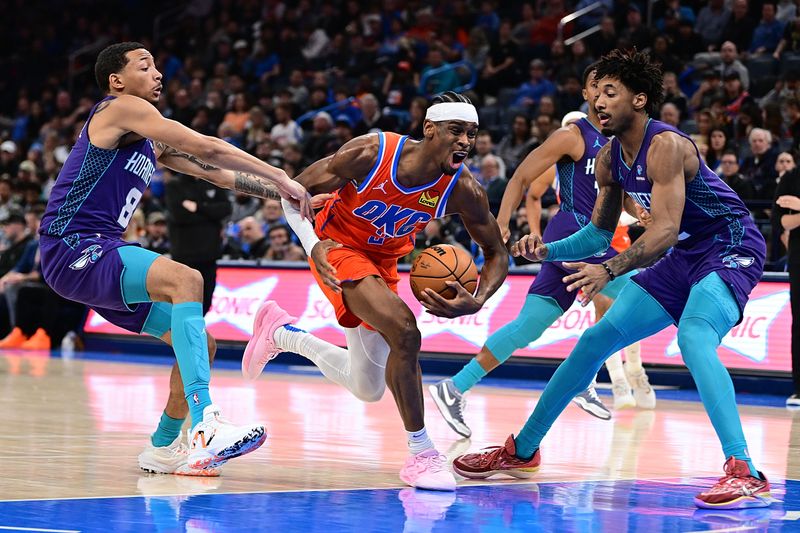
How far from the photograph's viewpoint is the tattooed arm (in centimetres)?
660

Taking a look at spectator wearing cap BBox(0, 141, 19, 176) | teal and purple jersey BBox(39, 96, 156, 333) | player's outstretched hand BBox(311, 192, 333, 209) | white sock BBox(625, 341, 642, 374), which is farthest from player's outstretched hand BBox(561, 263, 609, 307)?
spectator wearing cap BBox(0, 141, 19, 176)

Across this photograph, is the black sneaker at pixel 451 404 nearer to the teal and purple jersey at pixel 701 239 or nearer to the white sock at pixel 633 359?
the teal and purple jersey at pixel 701 239

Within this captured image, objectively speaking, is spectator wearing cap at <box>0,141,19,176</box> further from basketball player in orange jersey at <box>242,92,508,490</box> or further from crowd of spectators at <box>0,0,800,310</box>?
basketball player in orange jersey at <box>242,92,508,490</box>

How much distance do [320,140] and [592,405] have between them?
9920 millimetres

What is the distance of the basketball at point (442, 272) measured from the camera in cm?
623

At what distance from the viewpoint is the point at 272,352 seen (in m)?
7.59

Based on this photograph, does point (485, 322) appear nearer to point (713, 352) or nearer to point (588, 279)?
point (713, 352)

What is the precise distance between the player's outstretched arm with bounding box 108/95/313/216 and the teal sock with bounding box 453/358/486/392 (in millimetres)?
2735

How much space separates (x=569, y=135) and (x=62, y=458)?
14.4ft

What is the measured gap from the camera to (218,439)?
5852 mm

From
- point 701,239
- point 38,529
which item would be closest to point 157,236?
point 701,239

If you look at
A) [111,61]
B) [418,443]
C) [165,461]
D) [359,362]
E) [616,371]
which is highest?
[111,61]

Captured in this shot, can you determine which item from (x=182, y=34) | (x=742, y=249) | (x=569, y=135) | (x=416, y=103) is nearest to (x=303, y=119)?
(x=416, y=103)

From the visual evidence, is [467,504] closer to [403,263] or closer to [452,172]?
[452,172]
